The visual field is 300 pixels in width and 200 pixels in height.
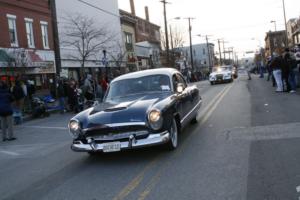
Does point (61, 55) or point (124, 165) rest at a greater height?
point (61, 55)

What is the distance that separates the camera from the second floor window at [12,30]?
27.3 metres

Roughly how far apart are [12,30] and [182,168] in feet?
74.9

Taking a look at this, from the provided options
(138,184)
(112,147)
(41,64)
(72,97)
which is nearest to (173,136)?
(112,147)

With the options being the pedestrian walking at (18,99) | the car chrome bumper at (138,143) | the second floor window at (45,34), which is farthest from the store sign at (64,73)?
the car chrome bumper at (138,143)

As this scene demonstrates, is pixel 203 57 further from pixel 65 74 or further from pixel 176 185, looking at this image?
pixel 176 185

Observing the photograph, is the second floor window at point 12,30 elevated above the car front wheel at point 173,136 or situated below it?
above

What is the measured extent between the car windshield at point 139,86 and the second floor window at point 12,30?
18.7 meters

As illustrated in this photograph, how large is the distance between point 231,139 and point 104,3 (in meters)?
36.5

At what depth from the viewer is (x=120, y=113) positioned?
26.4 feet

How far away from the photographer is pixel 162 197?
18.7 ft

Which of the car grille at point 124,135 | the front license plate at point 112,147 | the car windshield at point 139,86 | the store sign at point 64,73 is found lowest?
the front license plate at point 112,147

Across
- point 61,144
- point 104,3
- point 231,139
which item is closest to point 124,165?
point 231,139

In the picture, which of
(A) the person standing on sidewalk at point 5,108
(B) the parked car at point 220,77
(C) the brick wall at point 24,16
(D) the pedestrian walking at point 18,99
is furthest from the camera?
(B) the parked car at point 220,77

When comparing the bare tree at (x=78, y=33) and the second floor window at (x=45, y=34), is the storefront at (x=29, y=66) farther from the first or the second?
the bare tree at (x=78, y=33)
